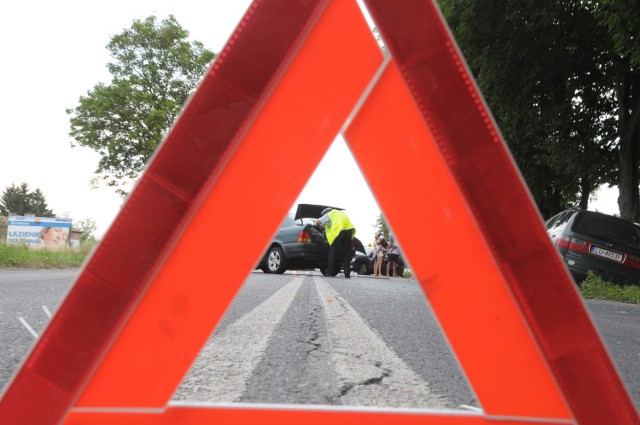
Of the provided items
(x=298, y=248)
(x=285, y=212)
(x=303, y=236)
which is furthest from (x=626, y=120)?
(x=285, y=212)

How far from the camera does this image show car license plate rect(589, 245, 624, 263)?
38.9ft

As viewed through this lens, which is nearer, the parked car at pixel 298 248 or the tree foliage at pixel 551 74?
the parked car at pixel 298 248

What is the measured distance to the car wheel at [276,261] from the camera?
46.3ft

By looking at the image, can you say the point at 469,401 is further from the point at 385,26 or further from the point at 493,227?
the point at 385,26

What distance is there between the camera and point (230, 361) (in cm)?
262

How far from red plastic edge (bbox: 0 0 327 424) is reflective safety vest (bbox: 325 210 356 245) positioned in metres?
11.7

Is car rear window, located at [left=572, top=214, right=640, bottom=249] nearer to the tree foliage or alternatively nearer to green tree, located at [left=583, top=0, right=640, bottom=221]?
green tree, located at [left=583, top=0, right=640, bottom=221]

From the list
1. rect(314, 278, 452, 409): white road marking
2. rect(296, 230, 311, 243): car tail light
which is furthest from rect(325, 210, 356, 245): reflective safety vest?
rect(314, 278, 452, 409): white road marking

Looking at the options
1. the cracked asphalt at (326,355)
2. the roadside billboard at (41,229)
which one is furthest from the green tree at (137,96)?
the cracked asphalt at (326,355)

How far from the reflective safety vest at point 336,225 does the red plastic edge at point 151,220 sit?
38.3 ft

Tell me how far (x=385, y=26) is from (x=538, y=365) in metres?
0.78

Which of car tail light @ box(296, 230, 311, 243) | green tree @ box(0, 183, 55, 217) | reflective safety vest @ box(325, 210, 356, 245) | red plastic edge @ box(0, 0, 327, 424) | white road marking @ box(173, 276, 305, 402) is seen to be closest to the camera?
red plastic edge @ box(0, 0, 327, 424)

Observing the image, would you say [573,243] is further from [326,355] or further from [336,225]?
[326,355]

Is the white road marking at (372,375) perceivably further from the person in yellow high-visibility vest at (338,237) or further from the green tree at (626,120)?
the green tree at (626,120)
